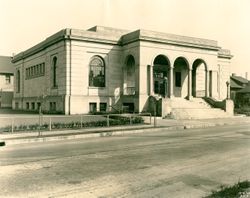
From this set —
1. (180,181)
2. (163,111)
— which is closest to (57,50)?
(163,111)

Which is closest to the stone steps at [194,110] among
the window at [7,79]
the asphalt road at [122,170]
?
the asphalt road at [122,170]

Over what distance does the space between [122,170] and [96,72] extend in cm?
2715

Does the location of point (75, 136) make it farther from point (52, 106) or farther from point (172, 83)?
point (172, 83)

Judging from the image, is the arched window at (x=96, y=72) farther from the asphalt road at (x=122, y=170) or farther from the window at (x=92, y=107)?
the asphalt road at (x=122, y=170)

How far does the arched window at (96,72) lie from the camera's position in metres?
34.9

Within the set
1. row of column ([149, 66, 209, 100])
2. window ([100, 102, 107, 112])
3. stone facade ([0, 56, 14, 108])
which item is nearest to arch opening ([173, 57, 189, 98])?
row of column ([149, 66, 209, 100])

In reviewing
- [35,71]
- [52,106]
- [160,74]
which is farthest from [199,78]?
[35,71]

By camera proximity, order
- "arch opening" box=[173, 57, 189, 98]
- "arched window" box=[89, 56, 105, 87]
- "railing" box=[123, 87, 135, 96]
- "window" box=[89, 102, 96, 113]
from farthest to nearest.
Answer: "arch opening" box=[173, 57, 189, 98], "railing" box=[123, 87, 135, 96], "arched window" box=[89, 56, 105, 87], "window" box=[89, 102, 96, 113]

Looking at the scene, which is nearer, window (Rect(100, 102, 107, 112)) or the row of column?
the row of column

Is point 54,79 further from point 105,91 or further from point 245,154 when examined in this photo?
point 245,154

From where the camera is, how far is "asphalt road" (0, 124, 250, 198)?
677 centimetres

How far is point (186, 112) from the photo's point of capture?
102ft

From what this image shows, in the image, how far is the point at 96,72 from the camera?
1387 inches

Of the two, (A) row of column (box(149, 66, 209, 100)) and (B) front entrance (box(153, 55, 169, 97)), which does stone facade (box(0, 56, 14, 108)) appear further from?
(A) row of column (box(149, 66, 209, 100))
